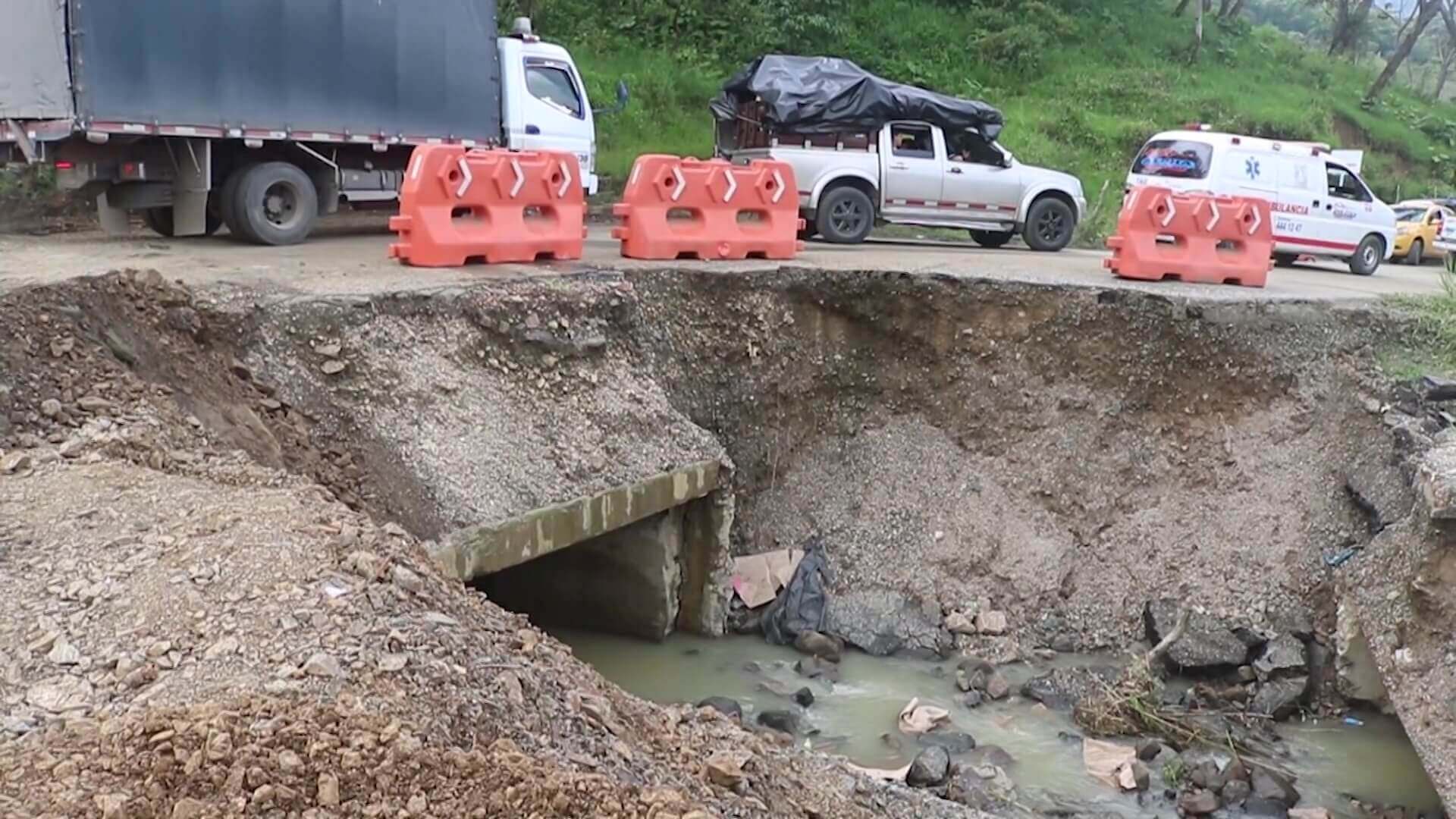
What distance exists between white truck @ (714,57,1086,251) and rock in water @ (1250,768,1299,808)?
28.5 feet

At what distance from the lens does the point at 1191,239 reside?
11.6 metres

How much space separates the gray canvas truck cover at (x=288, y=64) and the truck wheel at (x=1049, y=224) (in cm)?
Answer: 661

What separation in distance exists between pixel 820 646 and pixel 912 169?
7.56 meters

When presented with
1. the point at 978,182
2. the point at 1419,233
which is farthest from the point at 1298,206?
the point at 1419,233

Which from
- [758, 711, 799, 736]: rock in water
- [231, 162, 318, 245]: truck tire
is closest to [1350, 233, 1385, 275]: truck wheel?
[758, 711, 799, 736]: rock in water

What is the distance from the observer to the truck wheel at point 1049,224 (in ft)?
51.0

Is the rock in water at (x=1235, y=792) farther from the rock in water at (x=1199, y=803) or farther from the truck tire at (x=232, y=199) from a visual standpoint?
the truck tire at (x=232, y=199)

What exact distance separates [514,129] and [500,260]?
4.47m

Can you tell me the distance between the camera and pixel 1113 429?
10.3m

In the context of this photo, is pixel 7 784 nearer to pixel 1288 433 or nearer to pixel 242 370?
pixel 242 370

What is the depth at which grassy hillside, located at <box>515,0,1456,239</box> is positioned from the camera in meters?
21.8

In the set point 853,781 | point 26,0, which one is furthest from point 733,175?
point 853,781

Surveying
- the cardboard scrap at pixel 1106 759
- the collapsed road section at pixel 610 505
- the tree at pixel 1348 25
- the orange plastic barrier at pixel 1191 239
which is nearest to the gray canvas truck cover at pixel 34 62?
the collapsed road section at pixel 610 505

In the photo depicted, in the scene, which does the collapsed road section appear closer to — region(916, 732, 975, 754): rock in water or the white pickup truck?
region(916, 732, 975, 754): rock in water
